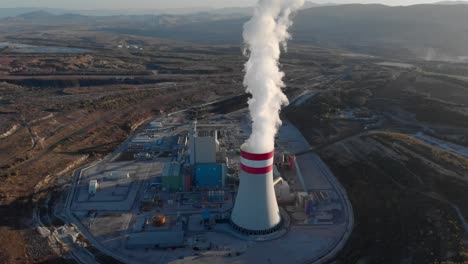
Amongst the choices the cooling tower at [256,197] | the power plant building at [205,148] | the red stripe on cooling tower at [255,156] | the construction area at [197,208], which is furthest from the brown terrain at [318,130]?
the power plant building at [205,148]

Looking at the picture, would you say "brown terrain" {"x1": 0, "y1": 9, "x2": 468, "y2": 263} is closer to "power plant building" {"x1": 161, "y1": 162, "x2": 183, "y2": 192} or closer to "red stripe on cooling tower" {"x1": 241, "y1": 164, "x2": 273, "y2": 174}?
"red stripe on cooling tower" {"x1": 241, "y1": 164, "x2": 273, "y2": 174}

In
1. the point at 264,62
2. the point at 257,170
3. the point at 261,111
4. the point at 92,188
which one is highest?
the point at 264,62

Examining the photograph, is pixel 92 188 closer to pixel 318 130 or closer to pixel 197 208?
pixel 197 208

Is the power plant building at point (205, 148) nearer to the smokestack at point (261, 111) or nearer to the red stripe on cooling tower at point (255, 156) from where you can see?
the smokestack at point (261, 111)

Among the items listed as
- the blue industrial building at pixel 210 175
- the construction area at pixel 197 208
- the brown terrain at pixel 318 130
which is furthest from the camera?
the blue industrial building at pixel 210 175

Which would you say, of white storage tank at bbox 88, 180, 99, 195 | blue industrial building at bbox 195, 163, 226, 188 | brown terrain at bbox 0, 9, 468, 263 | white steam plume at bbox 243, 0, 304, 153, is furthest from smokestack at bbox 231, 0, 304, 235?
white storage tank at bbox 88, 180, 99, 195

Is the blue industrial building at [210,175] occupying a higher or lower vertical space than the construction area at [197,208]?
higher

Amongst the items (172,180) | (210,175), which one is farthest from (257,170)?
(172,180)
